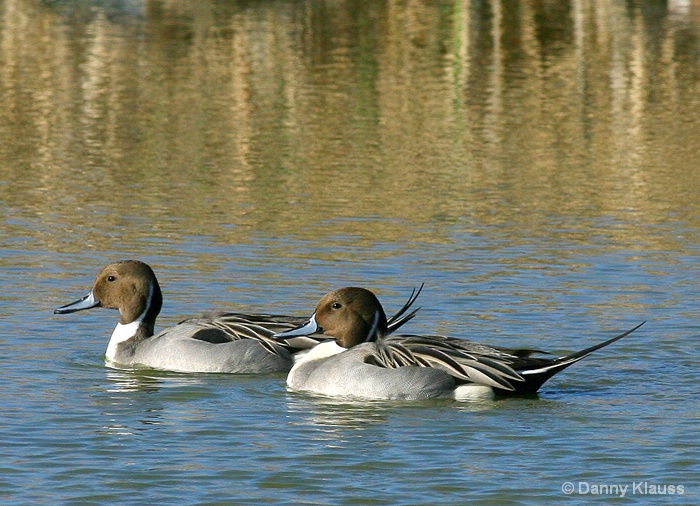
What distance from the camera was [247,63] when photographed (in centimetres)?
3180

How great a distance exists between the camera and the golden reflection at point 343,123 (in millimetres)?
17250

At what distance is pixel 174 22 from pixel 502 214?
80.1 ft

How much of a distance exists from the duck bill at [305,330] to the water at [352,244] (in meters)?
0.34

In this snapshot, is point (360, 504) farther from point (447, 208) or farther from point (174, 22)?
point (174, 22)

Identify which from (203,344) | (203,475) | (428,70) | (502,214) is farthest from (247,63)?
(203,475)

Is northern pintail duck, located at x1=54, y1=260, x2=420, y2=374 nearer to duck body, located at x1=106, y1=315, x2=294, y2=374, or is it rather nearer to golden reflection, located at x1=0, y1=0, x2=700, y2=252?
duck body, located at x1=106, y1=315, x2=294, y2=374

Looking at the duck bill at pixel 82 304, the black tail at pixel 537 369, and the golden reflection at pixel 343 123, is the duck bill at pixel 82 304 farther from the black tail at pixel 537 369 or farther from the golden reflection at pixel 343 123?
the golden reflection at pixel 343 123

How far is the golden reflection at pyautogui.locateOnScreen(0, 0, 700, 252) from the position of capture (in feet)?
56.6

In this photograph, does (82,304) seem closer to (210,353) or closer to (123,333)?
(123,333)

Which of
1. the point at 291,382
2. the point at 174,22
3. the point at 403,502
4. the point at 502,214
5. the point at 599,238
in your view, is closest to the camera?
the point at 403,502

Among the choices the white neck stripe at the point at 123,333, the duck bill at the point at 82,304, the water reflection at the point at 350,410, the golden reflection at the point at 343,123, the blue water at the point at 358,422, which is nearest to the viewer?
the blue water at the point at 358,422

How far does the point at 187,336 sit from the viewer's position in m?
11.2

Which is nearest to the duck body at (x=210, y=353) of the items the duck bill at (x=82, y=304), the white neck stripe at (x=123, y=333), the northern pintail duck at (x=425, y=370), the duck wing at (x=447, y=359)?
the white neck stripe at (x=123, y=333)

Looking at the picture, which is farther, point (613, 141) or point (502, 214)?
point (613, 141)
